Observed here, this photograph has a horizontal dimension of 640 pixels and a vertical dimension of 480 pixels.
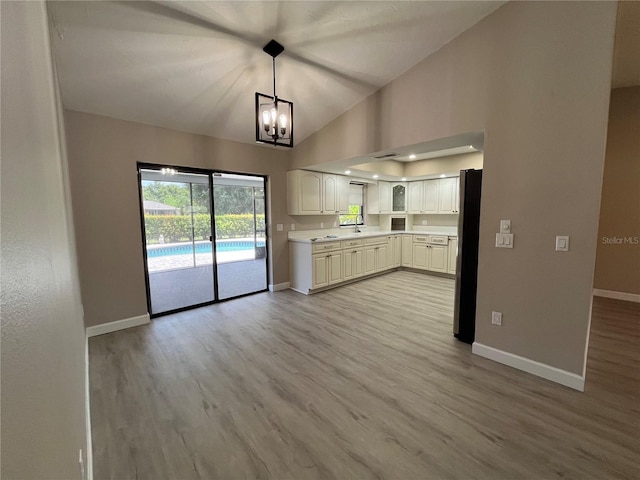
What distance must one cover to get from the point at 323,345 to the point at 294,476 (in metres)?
1.45

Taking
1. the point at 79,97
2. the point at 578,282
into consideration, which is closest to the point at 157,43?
the point at 79,97

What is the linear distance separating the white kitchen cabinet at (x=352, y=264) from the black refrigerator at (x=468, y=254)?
236 centimetres

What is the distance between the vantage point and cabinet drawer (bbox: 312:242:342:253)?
4.72 m

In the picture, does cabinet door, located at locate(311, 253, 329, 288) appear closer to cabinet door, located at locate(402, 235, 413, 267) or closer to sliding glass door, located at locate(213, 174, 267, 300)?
sliding glass door, located at locate(213, 174, 267, 300)

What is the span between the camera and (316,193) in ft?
17.0

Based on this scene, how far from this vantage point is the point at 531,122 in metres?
2.34

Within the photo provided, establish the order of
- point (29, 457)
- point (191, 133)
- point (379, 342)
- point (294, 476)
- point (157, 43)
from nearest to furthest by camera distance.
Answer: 1. point (29, 457)
2. point (294, 476)
3. point (157, 43)
4. point (379, 342)
5. point (191, 133)

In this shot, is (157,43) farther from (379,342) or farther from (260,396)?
(379,342)

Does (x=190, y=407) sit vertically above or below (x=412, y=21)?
below

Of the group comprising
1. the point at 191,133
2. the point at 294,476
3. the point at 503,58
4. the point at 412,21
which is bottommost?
the point at 294,476

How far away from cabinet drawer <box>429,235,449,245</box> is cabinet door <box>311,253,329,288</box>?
2.49 meters

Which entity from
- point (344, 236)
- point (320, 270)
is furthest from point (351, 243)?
point (320, 270)

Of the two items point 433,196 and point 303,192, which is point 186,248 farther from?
point 433,196

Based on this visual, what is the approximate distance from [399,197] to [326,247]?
9.54 feet
